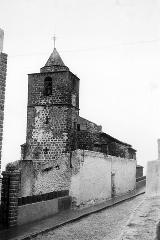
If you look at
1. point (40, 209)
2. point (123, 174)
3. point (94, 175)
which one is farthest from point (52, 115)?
point (40, 209)

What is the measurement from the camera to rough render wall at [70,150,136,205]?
18.1m

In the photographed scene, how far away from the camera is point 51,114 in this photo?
2748 centimetres

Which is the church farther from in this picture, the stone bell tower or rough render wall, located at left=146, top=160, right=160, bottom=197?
rough render wall, located at left=146, top=160, right=160, bottom=197

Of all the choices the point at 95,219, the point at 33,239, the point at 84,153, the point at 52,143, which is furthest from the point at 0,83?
the point at 52,143

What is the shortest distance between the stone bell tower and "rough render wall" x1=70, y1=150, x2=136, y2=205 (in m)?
4.15

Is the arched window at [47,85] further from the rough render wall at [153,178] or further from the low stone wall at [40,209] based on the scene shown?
the rough render wall at [153,178]

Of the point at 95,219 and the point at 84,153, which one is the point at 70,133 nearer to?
the point at 84,153

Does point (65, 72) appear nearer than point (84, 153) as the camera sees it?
No

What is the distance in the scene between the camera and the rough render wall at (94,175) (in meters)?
18.1

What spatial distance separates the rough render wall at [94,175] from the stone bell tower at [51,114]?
415 cm

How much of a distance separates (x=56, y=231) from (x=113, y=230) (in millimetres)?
1908

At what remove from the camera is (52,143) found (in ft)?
88.3

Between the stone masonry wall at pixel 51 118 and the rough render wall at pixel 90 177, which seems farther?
the stone masonry wall at pixel 51 118

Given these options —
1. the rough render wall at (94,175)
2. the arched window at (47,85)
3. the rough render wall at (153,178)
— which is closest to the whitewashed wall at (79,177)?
the rough render wall at (94,175)
